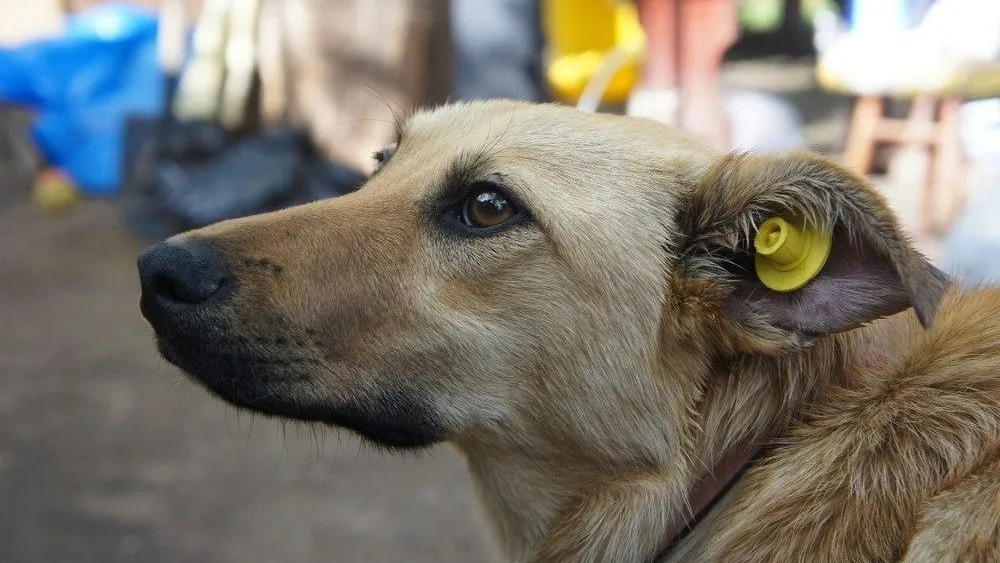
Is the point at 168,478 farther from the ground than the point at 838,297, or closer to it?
closer to it

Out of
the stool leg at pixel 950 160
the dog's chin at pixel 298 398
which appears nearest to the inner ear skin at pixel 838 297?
the dog's chin at pixel 298 398

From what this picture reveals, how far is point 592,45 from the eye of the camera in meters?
A: 7.57

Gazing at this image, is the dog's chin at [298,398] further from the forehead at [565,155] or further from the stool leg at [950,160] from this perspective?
the stool leg at [950,160]

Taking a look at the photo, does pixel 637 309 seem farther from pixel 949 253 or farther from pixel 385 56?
pixel 385 56

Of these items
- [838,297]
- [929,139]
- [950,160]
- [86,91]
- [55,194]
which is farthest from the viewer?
[86,91]

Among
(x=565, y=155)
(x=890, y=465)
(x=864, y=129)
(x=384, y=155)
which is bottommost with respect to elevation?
(x=864, y=129)

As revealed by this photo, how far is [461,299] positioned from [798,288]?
29.8 inches

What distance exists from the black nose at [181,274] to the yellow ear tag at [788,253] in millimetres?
1186

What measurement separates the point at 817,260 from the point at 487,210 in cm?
76

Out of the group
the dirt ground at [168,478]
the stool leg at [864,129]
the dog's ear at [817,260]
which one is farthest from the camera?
the stool leg at [864,129]

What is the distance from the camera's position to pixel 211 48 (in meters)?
8.87

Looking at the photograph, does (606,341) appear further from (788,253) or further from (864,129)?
(864,129)

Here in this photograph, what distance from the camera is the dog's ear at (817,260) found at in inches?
73.6

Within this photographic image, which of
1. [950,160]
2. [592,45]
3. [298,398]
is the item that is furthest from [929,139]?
[298,398]
